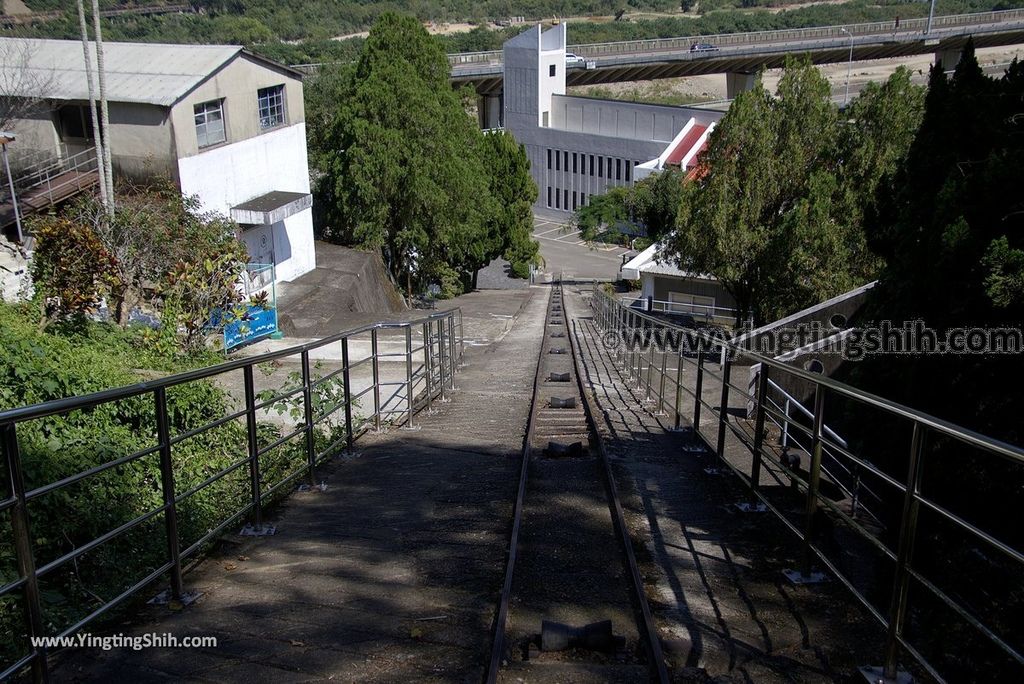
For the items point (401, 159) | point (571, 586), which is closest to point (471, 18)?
point (401, 159)

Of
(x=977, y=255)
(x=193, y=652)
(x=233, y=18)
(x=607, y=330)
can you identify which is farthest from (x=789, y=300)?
(x=233, y=18)

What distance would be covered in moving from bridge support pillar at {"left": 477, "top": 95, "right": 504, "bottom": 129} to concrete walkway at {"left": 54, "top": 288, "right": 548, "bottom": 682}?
81795 millimetres

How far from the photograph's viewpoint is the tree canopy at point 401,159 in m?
29.1

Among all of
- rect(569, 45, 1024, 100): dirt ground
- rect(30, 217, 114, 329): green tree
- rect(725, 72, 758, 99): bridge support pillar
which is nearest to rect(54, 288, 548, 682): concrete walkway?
rect(30, 217, 114, 329): green tree

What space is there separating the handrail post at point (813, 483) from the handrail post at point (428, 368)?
591 centimetres

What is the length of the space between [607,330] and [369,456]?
14567 mm

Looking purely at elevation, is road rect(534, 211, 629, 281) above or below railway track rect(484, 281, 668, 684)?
below

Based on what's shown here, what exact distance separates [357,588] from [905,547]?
104 inches

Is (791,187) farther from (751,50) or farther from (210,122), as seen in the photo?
(751,50)

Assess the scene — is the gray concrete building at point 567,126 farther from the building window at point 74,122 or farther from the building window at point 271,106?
the building window at point 74,122

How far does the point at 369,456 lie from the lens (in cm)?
770

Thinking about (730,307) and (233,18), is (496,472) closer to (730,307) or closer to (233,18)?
(730,307)

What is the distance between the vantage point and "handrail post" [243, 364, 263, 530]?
17.0ft

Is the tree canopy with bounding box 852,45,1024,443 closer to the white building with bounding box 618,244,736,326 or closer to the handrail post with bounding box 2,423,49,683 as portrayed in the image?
the handrail post with bounding box 2,423,49,683
